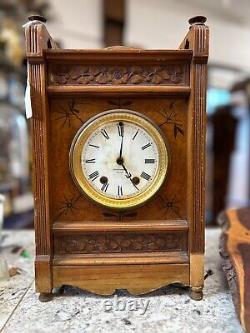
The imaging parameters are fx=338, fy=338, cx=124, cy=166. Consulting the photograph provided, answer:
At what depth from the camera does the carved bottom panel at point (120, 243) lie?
71 centimetres

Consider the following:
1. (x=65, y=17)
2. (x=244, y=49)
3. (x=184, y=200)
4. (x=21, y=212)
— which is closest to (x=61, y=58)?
(x=184, y=200)

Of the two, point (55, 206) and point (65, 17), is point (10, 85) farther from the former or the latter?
point (55, 206)

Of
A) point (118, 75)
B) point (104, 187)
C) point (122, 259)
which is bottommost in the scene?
point (122, 259)

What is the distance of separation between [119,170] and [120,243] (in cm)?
16

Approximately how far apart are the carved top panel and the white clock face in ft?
0.28

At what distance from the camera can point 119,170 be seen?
27.4 inches

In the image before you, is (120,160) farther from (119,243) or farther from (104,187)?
(119,243)

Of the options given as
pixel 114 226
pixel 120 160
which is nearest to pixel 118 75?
pixel 120 160

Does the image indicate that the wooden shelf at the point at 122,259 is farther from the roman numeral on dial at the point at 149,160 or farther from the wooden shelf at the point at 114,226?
the roman numeral on dial at the point at 149,160

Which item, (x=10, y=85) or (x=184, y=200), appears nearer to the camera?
(x=184, y=200)

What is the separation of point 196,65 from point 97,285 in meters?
0.49

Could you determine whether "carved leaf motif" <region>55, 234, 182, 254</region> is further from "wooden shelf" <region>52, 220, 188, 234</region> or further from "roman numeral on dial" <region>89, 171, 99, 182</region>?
"roman numeral on dial" <region>89, 171, 99, 182</region>

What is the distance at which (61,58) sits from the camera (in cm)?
66

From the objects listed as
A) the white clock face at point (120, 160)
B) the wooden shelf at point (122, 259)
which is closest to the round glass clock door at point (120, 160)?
the white clock face at point (120, 160)
